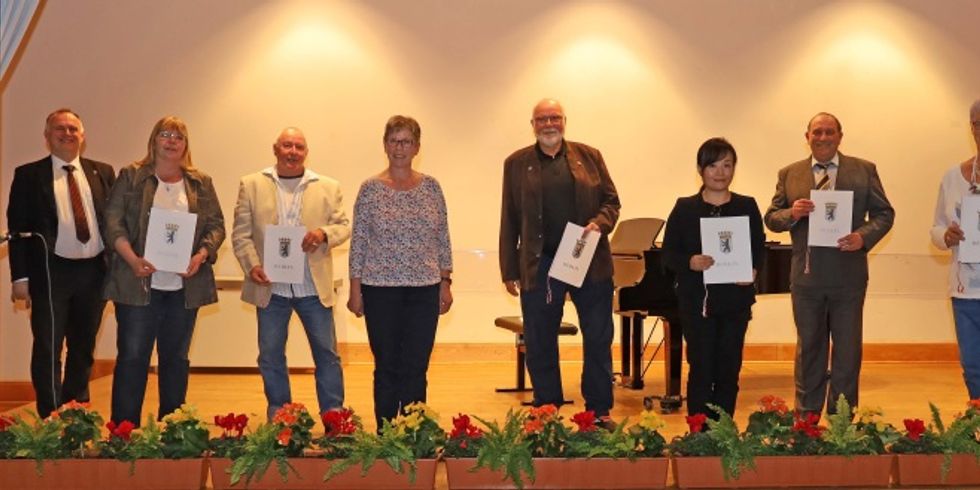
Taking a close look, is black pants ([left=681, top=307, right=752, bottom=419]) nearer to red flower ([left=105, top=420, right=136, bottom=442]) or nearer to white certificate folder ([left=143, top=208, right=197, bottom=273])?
white certificate folder ([left=143, top=208, right=197, bottom=273])

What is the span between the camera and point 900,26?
31.1 ft

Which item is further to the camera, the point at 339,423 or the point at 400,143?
the point at 400,143

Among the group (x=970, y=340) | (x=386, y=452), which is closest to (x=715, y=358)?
(x=970, y=340)

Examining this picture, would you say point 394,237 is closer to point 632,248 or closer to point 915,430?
point 915,430

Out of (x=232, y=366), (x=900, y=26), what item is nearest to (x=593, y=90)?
(x=900, y=26)

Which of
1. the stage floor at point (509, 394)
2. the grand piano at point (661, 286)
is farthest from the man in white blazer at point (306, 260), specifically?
the grand piano at point (661, 286)

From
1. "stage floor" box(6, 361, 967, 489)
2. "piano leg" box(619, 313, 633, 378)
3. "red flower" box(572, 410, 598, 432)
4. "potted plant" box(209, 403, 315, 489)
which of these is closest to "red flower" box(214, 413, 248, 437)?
"potted plant" box(209, 403, 315, 489)

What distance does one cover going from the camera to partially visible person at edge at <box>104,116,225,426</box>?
5.07 meters

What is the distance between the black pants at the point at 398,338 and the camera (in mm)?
5133

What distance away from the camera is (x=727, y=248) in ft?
16.8

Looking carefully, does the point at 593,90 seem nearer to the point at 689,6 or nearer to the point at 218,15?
the point at 689,6

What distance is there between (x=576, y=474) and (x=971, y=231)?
2.28 m

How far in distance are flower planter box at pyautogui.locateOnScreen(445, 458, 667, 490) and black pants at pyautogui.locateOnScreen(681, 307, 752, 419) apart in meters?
0.85

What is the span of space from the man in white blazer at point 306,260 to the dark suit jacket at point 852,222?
2193 millimetres
